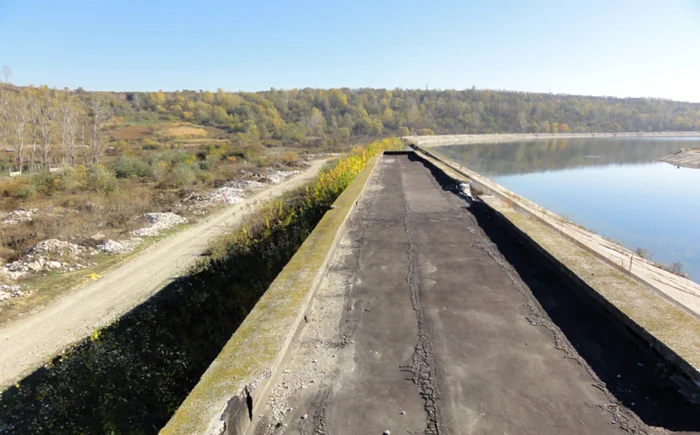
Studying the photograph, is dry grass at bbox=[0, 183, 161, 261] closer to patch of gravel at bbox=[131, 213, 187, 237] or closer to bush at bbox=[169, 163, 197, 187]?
patch of gravel at bbox=[131, 213, 187, 237]

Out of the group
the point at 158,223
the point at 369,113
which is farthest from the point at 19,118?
the point at 369,113

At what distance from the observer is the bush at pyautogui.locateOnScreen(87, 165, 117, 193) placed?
819 inches

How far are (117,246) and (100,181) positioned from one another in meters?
11.4

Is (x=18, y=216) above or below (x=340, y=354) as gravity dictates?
below

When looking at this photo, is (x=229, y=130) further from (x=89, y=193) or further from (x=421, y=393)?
(x=421, y=393)

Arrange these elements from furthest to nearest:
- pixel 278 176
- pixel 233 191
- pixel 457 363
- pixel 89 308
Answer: pixel 278 176, pixel 233 191, pixel 89 308, pixel 457 363

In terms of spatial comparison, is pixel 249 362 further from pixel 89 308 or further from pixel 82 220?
pixel 82 220

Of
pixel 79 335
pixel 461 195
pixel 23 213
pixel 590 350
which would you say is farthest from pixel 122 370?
pixel 23 213

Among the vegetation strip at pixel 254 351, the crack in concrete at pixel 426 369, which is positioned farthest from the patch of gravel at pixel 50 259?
the crack in concrete at pixel 426 369

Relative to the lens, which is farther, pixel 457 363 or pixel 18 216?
pixel 18 216

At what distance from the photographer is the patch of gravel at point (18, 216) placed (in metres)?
14.3

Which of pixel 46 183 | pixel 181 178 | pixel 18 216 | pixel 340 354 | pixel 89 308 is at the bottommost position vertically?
pixel 89 308

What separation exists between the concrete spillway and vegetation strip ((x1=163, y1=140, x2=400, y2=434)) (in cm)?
3

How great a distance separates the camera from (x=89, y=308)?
8.38 meters
